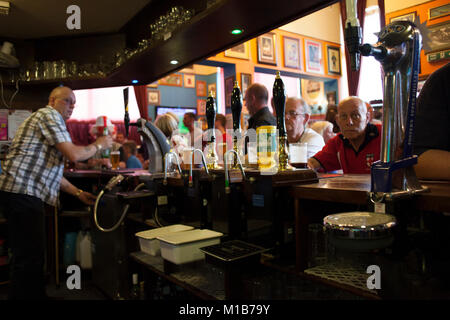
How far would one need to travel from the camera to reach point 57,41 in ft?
13.6

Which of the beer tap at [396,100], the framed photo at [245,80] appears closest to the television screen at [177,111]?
the framed photo at [245,80]

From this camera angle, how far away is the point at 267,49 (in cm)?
575

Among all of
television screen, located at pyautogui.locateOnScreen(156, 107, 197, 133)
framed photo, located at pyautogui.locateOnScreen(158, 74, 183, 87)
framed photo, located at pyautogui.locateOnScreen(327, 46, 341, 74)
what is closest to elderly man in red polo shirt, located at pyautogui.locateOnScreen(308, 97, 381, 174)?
framed photo, located at pyautogui.locateOnScreen(327, 46, 341, 74)

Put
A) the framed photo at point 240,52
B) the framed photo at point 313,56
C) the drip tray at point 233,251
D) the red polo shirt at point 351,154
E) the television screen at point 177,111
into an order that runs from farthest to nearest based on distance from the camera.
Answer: the television screen at point 177,111 < the framed photo at point 313,56 < the framed photo at point 240,52 < the red polo shirt at point 351,154 < the drip tray at point 233,251

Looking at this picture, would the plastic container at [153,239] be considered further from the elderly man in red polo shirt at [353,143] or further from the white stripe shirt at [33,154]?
the white stripe shirt at [33,154]

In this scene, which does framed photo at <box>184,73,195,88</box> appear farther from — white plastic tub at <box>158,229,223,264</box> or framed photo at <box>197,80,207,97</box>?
white plastic tub at <box>158,229,223,264</box>

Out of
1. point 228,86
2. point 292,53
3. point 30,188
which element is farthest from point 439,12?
point 30,188

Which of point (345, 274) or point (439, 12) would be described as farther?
point (439, 12)

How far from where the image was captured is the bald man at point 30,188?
2.33m

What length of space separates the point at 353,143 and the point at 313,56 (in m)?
4.94

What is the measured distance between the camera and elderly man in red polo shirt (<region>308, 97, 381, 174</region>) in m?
2.10

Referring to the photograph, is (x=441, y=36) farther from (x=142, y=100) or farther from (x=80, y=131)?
(x=80, y=131)

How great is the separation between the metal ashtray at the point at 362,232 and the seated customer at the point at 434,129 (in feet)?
1.19

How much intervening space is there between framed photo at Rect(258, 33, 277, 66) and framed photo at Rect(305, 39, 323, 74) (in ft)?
3.12
